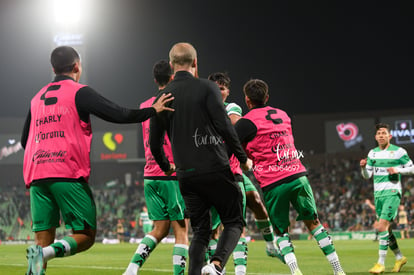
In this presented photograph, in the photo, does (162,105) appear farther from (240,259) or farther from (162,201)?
(240,259)

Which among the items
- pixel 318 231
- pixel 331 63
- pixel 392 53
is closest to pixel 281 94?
pixel 331 63

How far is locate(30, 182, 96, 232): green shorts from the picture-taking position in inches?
238

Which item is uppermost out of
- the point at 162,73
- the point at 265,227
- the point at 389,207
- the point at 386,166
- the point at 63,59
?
the point at 162,73

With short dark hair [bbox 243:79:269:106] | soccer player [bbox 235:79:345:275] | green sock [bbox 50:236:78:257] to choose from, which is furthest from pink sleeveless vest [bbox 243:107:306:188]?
green sock [bbox 50:236:78:257]

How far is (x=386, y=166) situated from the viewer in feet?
39.4

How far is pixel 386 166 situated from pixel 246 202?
4159mm

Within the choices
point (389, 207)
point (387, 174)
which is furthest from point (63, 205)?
point (387, 174)

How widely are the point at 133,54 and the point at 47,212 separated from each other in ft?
172

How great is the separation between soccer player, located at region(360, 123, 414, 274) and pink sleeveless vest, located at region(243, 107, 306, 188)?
3.62 metres

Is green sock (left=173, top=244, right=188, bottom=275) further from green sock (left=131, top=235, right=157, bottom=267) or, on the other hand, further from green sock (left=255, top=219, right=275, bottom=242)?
green sock (left=255, top=219, right=275, bottom=242)

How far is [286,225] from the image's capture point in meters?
8.16

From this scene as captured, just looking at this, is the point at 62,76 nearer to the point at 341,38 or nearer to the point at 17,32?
the point at 341,38

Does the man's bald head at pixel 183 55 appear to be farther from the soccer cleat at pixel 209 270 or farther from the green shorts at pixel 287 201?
the green shorts at pixel 287 201

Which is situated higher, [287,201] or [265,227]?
[287,201]
